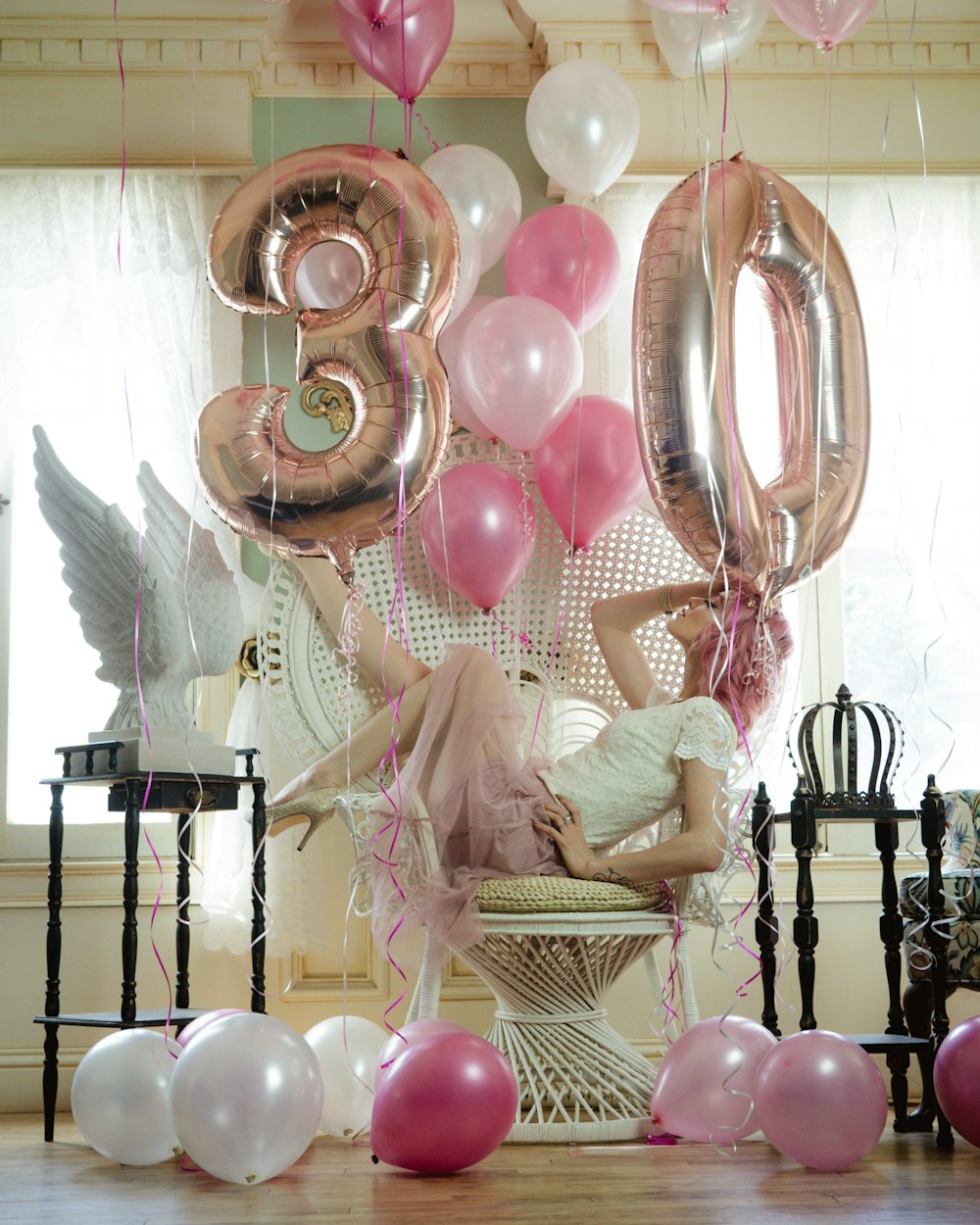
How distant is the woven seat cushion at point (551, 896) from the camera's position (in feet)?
7.24

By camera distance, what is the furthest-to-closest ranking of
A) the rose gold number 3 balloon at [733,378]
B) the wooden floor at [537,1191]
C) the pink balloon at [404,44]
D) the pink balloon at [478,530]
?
1. the pink balloon at [404,44]
2. the pink balloon at [478,530]
3. the rose gold number 3 balloon at [733,378]
4. the wooden floor at [537,1191]

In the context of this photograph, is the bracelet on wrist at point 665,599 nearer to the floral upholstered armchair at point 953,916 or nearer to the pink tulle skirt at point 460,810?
the pink tulle skirt at point 460,810

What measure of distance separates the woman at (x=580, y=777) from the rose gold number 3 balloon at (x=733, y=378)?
0.42 feet

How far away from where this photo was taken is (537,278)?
2.74 meters

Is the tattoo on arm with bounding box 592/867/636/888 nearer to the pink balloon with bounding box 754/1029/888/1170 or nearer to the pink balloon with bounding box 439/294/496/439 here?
the pink balloon with bounding box 754/1029/888/1170

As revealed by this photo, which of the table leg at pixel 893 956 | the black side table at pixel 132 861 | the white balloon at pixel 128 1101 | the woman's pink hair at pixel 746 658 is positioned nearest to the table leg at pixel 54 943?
the black side table at pixel 132 861

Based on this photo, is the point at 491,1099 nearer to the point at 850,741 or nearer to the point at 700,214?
the point at 850,741

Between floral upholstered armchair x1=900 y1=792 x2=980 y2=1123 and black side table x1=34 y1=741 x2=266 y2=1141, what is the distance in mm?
1210

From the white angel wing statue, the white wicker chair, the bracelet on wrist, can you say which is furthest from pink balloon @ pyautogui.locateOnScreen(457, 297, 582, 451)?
the white angel wing statue

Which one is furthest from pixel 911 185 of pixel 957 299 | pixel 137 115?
pixel 137 115

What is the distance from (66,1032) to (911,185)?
2.77 m

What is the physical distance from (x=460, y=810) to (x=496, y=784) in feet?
0.26

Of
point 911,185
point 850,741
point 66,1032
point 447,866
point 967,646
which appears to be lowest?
point 66,1032

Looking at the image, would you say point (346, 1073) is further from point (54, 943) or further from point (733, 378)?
point (733, 378)
